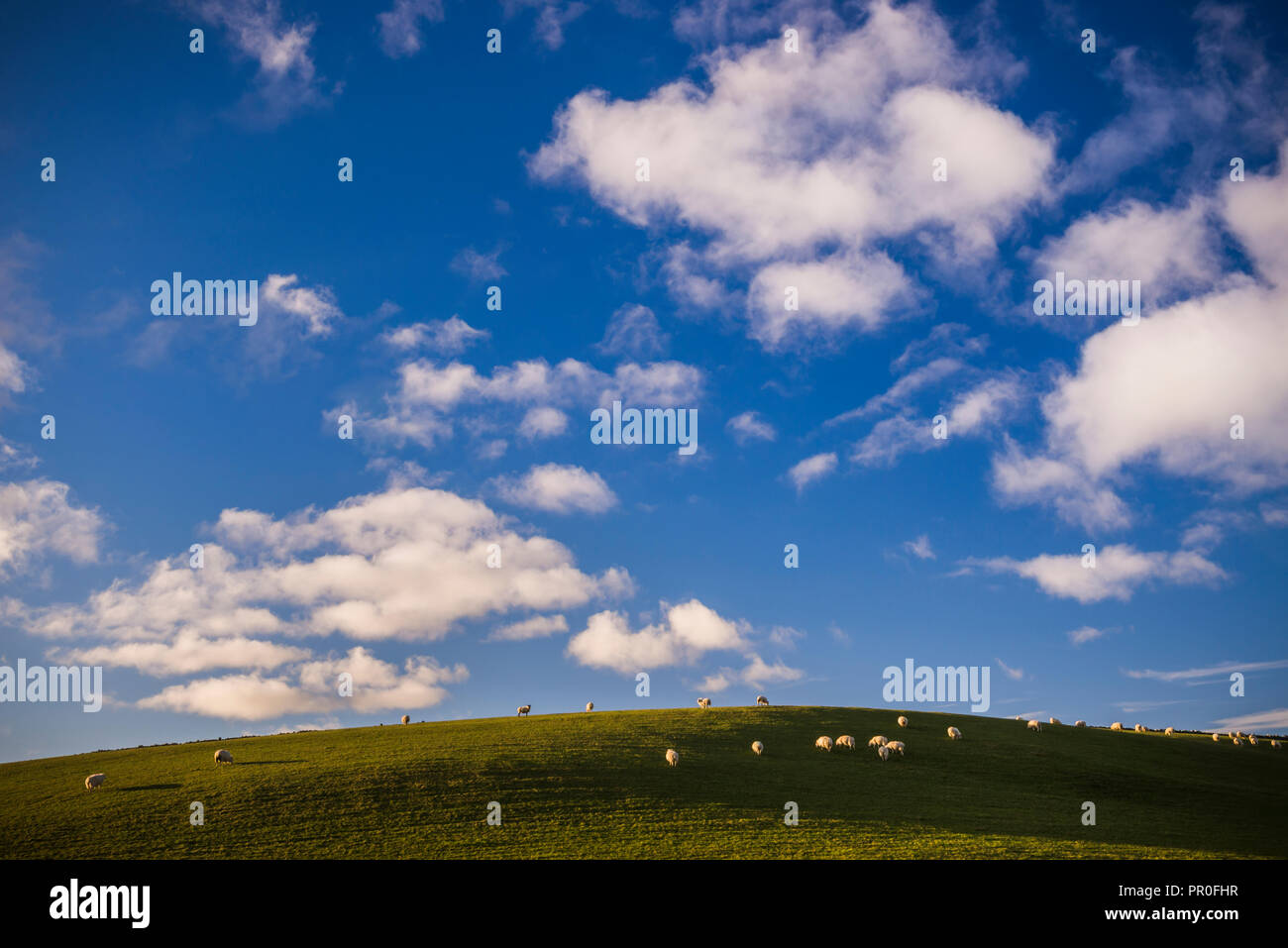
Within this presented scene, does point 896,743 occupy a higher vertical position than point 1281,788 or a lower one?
higher

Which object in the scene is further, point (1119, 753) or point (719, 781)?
point (1119, 753)

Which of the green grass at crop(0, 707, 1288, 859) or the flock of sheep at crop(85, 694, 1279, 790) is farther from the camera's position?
the flock of sheep at crop(85, 694, 1279, 790)

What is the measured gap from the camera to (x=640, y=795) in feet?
117

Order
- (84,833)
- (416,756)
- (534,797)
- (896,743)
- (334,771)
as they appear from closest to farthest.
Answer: (84,833) < (534,797) < (334,771) < (416,756) < (896,743)

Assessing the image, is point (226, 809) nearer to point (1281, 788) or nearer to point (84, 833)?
point (84, 833)

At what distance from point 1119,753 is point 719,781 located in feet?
110

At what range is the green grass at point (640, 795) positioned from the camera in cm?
2950

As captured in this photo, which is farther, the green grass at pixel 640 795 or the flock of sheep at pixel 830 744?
the flock of sheep at pixel 830 744

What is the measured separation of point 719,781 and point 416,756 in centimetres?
1707

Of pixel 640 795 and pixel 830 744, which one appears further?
pixel 830 744

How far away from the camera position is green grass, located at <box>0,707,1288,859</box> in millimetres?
29500

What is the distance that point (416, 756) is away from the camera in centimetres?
4091
